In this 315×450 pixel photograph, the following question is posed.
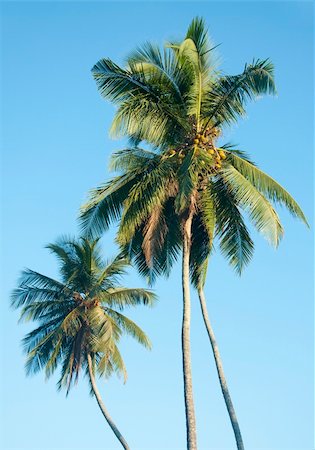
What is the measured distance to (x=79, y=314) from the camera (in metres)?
37.3

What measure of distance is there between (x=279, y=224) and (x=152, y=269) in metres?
3.75

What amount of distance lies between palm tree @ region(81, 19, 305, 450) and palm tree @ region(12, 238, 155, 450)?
11.1m

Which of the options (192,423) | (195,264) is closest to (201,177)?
(195,264)

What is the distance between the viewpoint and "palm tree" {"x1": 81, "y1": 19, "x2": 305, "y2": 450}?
25625 mm

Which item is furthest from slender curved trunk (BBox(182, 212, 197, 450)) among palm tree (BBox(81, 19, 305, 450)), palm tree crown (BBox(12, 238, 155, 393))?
palm tree crown (BBox(12, 238, 155, 393))

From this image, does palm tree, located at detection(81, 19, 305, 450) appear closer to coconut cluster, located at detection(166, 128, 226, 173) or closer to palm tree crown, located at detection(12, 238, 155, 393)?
coconut cluster, located at detection(166, 128, 226, 173)

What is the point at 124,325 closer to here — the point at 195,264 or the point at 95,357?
the point at 95,357

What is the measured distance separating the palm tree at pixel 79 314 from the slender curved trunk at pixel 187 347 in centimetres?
1162

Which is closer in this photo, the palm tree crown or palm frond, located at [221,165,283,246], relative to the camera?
palm frond, located at [221,165,283,246]

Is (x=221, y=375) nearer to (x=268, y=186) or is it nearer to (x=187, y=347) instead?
(x=187, y=347)

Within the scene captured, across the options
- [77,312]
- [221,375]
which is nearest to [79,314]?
[77,312]

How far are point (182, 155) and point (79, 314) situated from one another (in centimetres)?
1316

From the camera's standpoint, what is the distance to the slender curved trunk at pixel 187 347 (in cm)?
2319

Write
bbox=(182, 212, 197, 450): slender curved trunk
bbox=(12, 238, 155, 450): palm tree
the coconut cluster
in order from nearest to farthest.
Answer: bbox=(182, 212, 197, 450): slender curved trunk → the coconut cluster → bbox=(12, 238, 155, 450): palm tree
